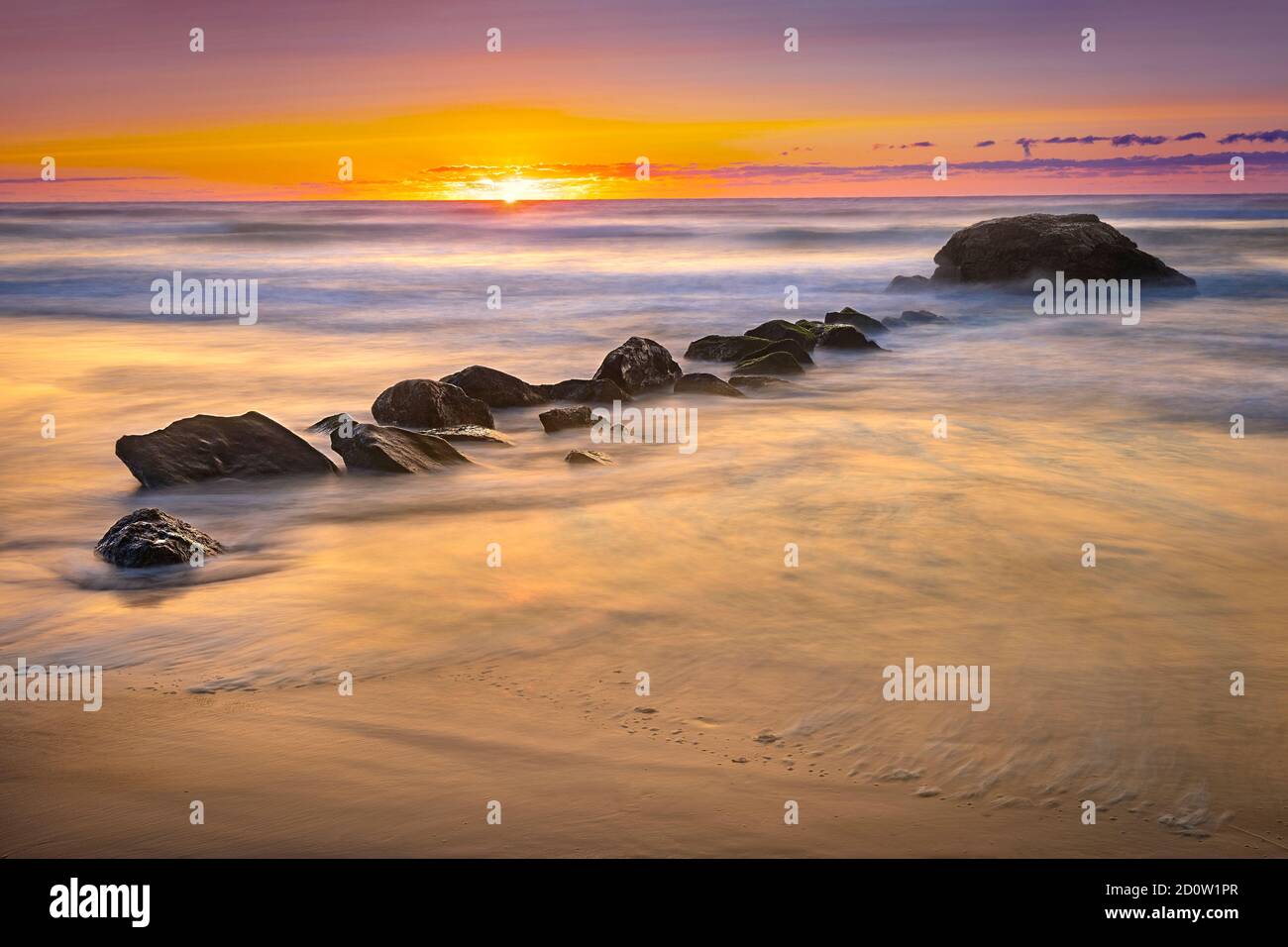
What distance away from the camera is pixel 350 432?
10109mm

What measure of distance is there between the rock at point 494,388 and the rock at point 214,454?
3.43m

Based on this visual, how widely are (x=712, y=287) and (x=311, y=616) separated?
88.4ft

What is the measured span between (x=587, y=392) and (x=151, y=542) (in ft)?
24.2

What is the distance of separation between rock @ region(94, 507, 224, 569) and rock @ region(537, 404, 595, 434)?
4972 millimetres

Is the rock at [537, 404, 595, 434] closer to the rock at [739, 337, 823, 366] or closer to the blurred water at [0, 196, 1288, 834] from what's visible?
the blurred water at [0, 196, 1288, 834]

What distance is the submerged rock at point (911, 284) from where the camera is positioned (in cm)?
2875

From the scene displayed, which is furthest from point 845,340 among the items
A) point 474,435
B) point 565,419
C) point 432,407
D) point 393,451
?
point 393,451

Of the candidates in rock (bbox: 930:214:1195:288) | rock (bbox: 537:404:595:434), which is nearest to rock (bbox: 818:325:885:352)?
rock (bbox: 537:404:595:434)

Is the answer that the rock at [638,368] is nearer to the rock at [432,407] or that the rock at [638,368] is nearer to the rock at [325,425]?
the rock at [432,407]

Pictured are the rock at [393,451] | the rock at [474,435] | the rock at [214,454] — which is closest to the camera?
the rock at [214,454]

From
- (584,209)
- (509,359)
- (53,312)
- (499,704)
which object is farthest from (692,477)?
(584,209)

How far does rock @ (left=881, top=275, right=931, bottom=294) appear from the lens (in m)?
28.8

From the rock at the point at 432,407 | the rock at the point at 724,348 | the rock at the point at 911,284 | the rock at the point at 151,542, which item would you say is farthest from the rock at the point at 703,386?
the rock at the point at 911,284

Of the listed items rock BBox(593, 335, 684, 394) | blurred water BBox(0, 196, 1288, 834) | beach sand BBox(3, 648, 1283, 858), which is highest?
rock BBox(593, 335, 684, 394)
